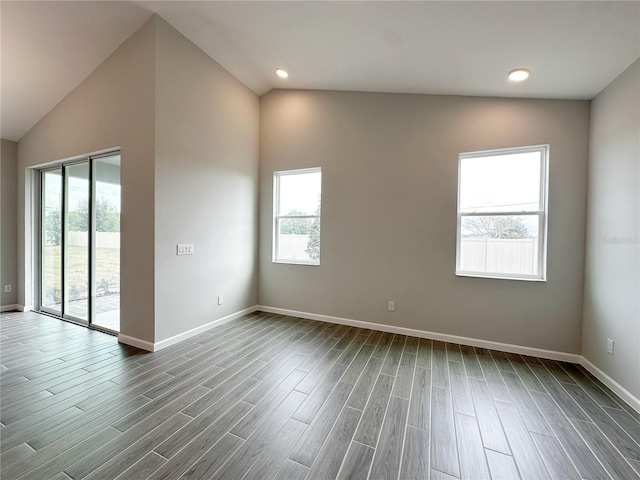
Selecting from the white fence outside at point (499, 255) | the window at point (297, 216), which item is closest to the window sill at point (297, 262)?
the window at point (297, 216)

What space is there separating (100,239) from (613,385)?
5.50m

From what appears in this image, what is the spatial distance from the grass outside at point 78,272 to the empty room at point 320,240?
0.04m

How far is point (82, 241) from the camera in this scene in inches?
142

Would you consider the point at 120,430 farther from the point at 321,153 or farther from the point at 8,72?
the point at 8,72

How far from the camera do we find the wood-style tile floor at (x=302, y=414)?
4.84 ft

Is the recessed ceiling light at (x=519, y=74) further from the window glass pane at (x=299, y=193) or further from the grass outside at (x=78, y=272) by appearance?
the grass outside at (x=78, y=272)

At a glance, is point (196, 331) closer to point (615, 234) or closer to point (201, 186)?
point (201, 186)

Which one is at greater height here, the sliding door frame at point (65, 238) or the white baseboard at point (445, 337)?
the sliding door frame at point (65, 238)

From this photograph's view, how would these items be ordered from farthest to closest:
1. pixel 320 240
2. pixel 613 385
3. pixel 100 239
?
pixel 320 240
pixel 100 239
pixel 613 385

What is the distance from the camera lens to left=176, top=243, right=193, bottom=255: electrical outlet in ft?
10.1

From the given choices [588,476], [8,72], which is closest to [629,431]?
[588,476]

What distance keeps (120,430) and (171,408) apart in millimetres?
301

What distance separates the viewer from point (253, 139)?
422 cm

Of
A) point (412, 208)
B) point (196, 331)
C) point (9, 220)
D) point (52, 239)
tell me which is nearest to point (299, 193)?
point (412, 208)
